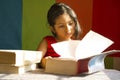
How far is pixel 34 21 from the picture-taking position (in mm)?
1466

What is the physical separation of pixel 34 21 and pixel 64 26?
14.7 inches

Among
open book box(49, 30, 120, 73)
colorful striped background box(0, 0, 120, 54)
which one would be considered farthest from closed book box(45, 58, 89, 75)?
colorful striped background box(0, 0, 120, 54)

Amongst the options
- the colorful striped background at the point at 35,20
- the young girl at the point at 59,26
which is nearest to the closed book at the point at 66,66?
the young girl at the point at 59,26

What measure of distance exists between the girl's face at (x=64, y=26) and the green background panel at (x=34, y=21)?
10.8 inches

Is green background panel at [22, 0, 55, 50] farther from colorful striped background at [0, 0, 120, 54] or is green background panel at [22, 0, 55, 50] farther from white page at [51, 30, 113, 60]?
white page at [51, 30, 113, 60]

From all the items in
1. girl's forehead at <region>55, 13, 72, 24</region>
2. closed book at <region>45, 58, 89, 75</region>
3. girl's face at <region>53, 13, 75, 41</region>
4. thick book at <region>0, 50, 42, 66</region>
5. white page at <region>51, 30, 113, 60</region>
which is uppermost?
girl's forehead at <region>55, 13, 72, 24</region>

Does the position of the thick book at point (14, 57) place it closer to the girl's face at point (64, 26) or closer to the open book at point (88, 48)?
the open book at point (88, 48)

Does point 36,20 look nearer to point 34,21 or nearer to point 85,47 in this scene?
point 34,21

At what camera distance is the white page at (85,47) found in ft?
2.57

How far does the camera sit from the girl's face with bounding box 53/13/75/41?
1125 mm

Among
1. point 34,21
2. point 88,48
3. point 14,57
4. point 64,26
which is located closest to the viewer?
point 14,57

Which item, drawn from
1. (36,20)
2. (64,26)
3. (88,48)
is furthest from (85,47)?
(36,20)

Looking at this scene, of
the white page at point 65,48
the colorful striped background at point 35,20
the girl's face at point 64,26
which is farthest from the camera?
the colorful striped background at point 35,20

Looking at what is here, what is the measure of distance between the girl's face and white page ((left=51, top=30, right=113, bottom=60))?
31 centimetres
